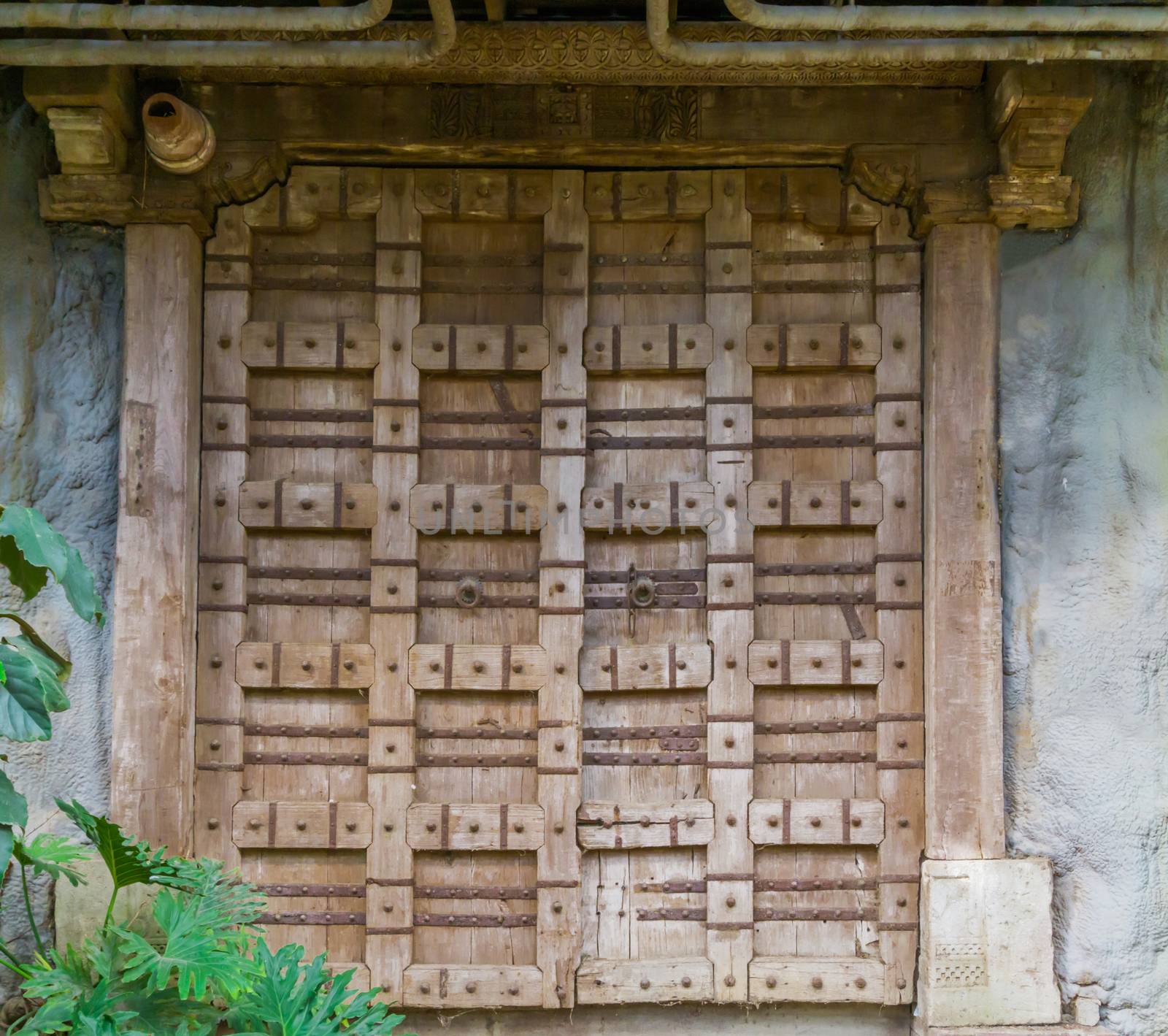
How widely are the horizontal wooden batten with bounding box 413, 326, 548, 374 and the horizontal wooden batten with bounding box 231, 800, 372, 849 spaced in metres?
1.44

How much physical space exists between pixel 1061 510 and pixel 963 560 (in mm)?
381

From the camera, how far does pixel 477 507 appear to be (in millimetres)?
3414

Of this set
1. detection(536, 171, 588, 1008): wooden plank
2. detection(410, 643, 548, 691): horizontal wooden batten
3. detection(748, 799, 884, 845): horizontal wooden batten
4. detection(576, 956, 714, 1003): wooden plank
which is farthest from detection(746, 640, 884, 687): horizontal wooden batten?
detection(576, 956, 714, 1003): wooden plank

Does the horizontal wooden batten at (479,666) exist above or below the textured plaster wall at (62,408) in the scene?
below

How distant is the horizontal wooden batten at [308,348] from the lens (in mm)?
3432

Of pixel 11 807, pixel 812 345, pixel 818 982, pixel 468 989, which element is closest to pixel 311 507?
pixel 11 807

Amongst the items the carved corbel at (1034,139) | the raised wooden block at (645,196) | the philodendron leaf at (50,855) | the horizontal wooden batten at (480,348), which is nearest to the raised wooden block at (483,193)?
the raised wooden block at (645,196)

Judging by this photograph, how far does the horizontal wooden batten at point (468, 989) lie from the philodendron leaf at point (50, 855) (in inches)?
40.9

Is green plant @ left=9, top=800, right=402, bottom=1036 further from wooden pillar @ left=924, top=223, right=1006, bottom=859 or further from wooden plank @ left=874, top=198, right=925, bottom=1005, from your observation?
wooden pillar @ left=924, top=223, right=1006, bottom=859

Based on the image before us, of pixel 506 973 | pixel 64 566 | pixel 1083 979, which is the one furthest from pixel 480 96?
pixel 1083 979

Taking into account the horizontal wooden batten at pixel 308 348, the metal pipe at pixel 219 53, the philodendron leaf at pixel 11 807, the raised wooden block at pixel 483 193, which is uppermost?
the metal pipe at pixel 219 53

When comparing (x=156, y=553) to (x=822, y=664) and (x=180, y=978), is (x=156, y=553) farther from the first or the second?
(x=822, y=664)

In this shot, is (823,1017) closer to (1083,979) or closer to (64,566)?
(1083,979)

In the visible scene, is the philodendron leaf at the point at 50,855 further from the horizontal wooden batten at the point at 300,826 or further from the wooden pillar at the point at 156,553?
the horizontal wooden batten at the point at 300,826
